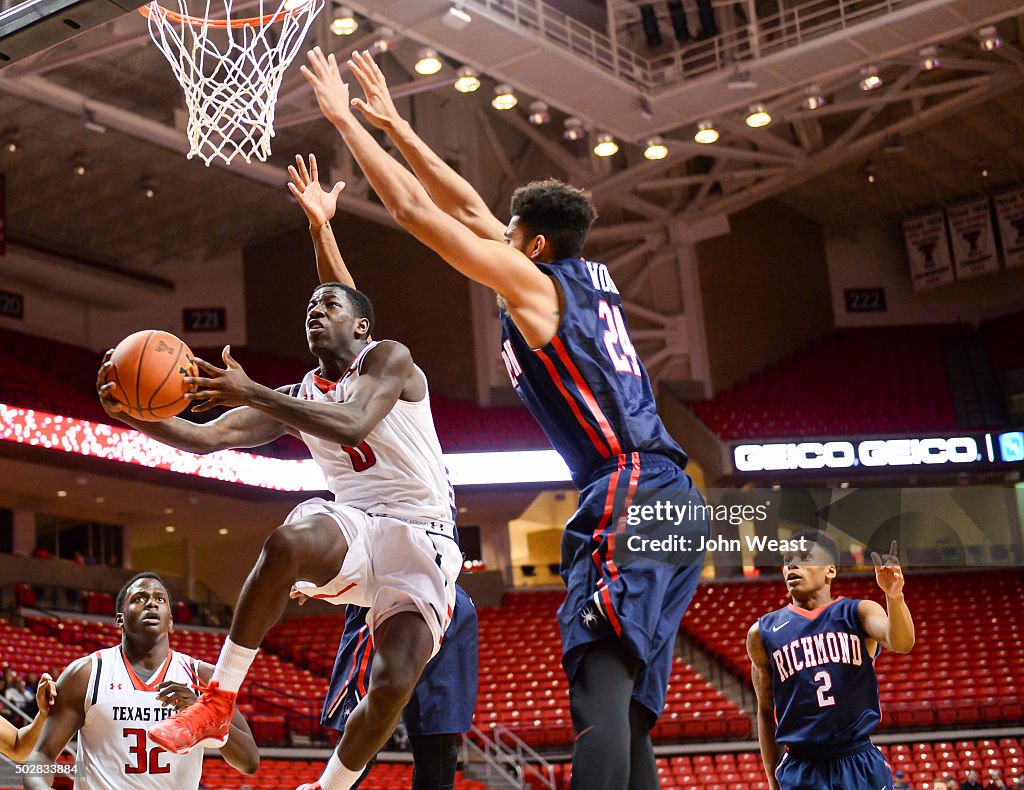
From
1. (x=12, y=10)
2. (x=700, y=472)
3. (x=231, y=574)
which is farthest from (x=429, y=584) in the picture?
(x=231, y=574)

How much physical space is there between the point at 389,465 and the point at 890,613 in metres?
2.04

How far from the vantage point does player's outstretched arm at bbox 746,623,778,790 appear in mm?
5359

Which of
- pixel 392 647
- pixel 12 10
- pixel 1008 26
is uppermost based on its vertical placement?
pixel 1008 26

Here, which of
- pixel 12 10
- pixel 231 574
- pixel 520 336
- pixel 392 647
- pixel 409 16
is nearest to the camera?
pixel 520 336

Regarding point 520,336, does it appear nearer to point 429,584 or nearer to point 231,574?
point 429,584

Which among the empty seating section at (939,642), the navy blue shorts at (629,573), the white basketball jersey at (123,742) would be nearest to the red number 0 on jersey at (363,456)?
the navy blue shorts at (629,573)

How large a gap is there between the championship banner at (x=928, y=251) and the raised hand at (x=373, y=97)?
22.3m

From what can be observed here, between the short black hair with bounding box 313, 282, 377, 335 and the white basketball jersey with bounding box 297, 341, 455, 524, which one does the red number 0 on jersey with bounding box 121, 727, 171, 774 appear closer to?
the white basketball jersey with bounding box 297, 341, 455, 524

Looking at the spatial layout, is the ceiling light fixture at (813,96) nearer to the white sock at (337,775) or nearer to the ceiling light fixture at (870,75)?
the ceiling light fixture at (870,75)

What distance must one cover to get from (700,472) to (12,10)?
19.0m

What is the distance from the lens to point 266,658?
63.1 ft

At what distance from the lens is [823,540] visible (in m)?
5.20

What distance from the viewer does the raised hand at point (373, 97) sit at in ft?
13.1

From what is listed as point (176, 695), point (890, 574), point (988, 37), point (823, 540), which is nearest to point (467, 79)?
point (988, 37)
